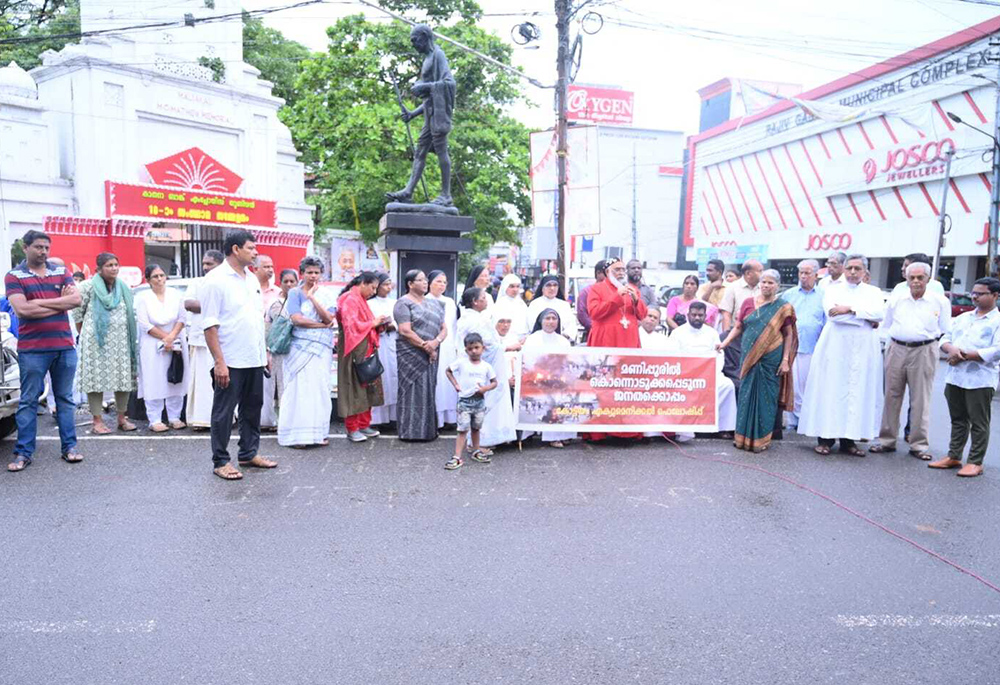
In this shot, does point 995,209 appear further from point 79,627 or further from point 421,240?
point 79,627

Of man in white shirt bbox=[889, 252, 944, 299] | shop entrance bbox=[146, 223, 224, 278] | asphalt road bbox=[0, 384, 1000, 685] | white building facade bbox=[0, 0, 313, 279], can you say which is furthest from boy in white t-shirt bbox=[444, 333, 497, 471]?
shop entrance bbox=[146, 223, 224, 278]

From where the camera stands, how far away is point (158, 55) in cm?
1830

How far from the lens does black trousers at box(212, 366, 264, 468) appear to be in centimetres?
542

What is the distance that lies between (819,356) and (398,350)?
3.99 metres

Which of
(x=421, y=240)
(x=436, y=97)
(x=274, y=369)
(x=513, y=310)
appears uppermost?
(x=436, y=97)

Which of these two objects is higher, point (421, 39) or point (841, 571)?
point (421, 39)

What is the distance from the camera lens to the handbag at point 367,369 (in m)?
6.59

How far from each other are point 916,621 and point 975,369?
341cm

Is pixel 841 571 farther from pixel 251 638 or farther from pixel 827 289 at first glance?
pixel 827 289

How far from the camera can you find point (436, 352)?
6941 millimetres

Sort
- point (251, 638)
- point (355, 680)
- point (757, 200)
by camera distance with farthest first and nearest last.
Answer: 1. point (757, 200)
2. point (251, 638)
3. point (355, 680)

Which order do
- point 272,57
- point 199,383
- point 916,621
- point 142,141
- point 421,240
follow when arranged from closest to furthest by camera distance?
point 916,621 → point 199,383 → point 421,240 → point 142,141 → point 272,57

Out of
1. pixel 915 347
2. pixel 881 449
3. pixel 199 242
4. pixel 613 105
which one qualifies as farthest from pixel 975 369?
pixel 613 105

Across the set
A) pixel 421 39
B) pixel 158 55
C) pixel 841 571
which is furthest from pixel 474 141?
pixel 841 571
